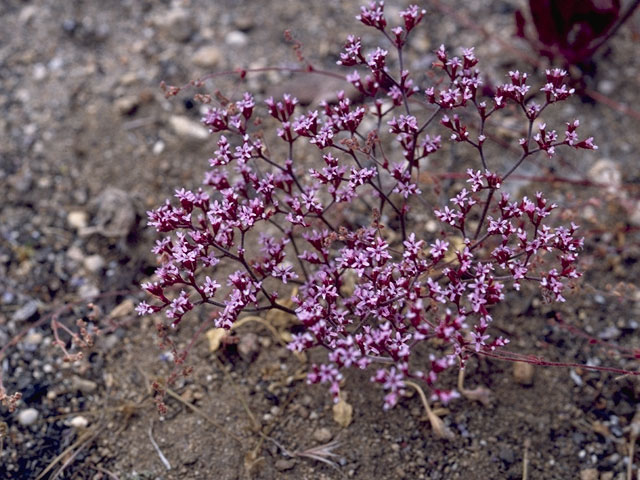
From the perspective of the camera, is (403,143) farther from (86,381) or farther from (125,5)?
(125,5)

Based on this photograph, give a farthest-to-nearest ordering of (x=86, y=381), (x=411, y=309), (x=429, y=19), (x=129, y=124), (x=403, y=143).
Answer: (x=429, y=19) → (x=129, y=124) → (x=86, y=381) → (x=403, y=143) → (x=411, y=309)

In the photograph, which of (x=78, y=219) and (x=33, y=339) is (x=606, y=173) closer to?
(x=78, y=219)

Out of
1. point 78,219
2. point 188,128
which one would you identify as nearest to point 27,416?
point 78,219

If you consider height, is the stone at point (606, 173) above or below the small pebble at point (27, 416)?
above

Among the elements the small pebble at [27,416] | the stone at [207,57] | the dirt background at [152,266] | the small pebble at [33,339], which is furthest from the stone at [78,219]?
the stone at [207,57]

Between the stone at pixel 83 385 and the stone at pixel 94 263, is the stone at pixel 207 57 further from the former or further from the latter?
the stone at pixel 83 385

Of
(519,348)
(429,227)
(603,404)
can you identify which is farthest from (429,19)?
(603,404)
